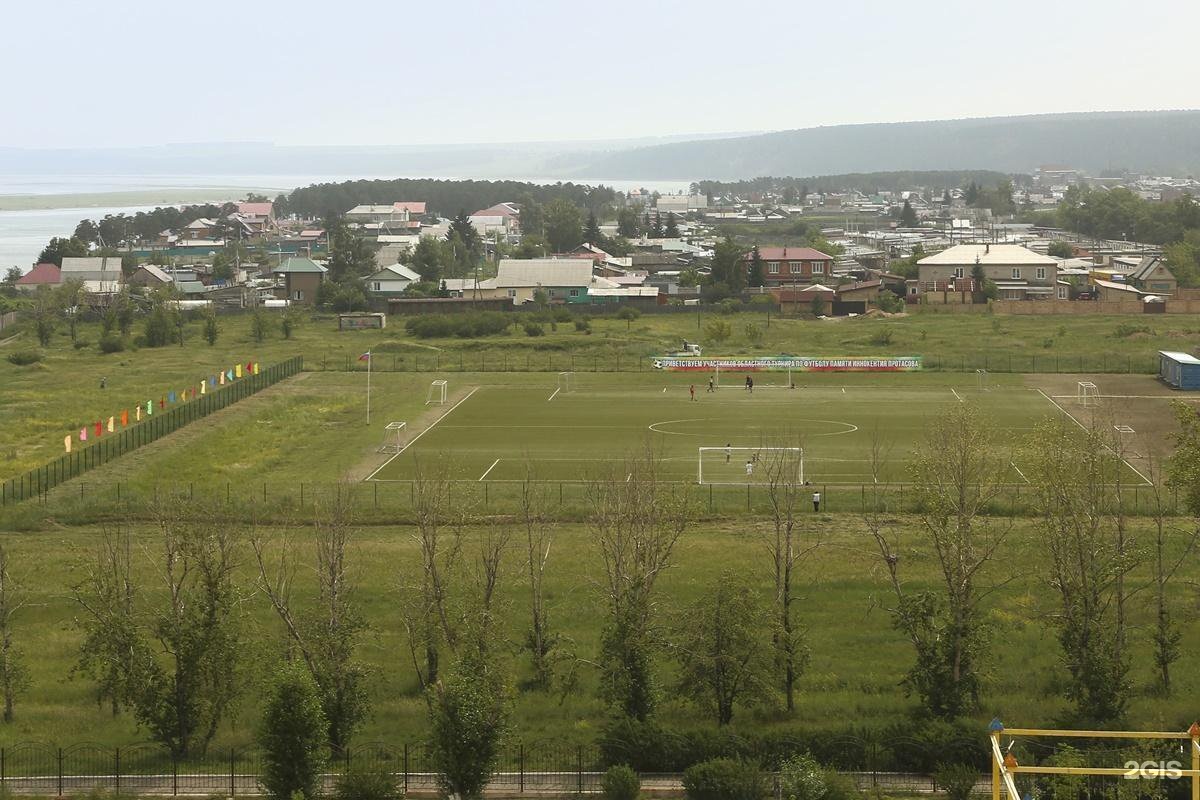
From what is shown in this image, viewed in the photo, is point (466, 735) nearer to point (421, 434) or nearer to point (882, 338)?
point (421, 434)

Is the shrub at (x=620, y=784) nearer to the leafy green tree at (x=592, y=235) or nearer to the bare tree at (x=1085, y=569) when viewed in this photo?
the bare tree at (x=1085, y=569)

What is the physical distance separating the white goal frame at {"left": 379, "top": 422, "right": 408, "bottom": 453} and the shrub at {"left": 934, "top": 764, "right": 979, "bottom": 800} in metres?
31.9

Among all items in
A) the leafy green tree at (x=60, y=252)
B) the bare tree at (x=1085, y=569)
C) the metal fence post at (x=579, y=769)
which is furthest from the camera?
the leafy green tree at (x=60, y=252)

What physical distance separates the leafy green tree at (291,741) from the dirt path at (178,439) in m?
24.4

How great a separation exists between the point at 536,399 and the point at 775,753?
137 ft

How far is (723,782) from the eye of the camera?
22516 millimetres

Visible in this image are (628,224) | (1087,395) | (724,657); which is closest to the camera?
(724,657)

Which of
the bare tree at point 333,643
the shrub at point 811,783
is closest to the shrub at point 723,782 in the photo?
the shrub at point 811,783

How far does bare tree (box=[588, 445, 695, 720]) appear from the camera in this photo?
88.6 ft

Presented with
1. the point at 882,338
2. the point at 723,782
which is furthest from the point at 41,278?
the point at 723,782

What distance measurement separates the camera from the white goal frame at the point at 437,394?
64125 mm

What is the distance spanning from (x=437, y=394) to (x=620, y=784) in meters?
44.8

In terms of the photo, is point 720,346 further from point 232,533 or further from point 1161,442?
point 232,533

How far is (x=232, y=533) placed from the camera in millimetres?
29516
